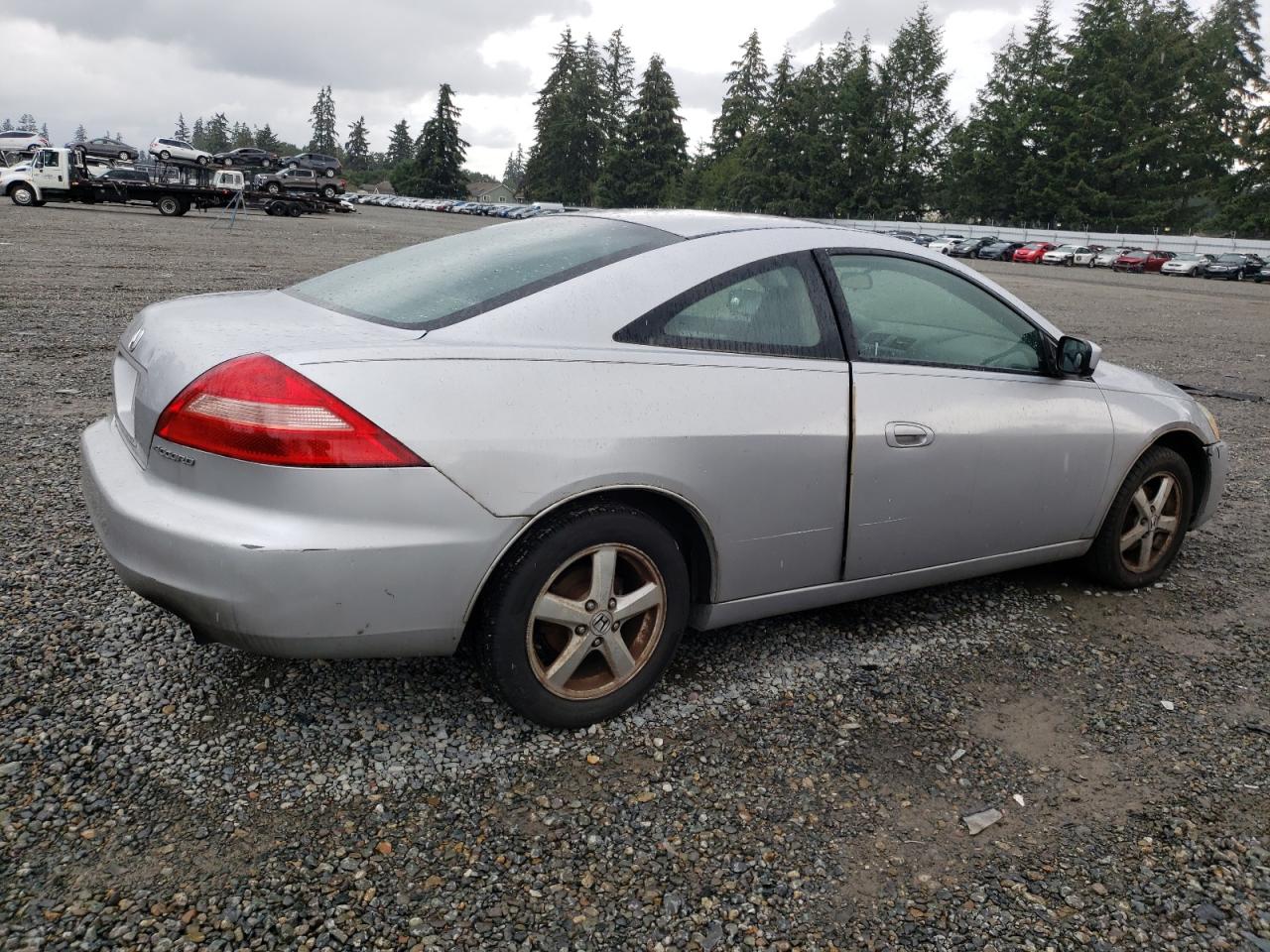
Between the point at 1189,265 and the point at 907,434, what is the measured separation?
49.3 m

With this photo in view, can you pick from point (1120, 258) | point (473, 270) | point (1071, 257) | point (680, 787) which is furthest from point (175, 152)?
point (680, 787)

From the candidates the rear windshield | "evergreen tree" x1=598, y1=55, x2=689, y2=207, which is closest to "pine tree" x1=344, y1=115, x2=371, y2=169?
"evergreen tree" x1=598, y1=55, x2=689, y2=207

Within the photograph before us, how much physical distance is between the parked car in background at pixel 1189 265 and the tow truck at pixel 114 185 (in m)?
40.3

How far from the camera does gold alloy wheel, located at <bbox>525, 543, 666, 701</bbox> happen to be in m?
2.73

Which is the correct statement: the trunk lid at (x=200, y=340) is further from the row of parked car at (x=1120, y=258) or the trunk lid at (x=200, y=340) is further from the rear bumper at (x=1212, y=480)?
the row of parked car at (x=1120, y=258)

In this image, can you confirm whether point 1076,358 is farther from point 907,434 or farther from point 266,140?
point 266,140

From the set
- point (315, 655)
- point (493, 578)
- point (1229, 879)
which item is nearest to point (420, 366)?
point (493, 578)

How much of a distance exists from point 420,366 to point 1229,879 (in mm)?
2331

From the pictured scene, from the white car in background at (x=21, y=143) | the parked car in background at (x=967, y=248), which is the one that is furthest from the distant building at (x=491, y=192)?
the parked car in background at (x=967, y=248)

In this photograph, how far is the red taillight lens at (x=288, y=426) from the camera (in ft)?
7.82

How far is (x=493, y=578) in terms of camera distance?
2621mm

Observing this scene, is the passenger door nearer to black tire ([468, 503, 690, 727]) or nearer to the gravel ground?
the gravel ground

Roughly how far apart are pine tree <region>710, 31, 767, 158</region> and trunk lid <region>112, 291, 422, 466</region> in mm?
103620

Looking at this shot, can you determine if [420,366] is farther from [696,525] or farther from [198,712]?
[198,712]
